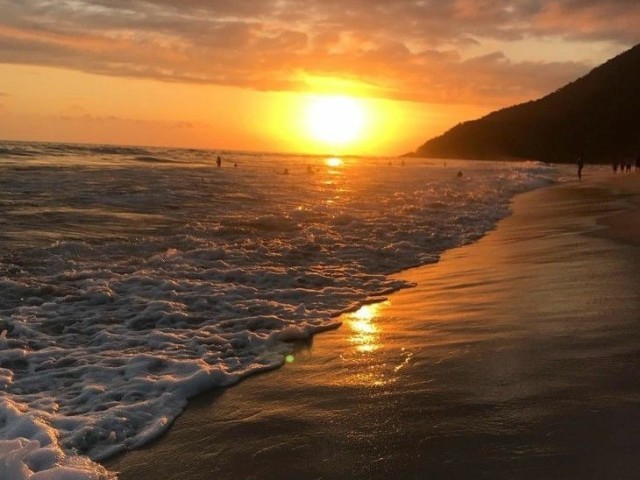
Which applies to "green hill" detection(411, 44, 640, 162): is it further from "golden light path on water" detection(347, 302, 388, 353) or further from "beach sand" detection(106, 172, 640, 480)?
"beach sand" detection(106, 172, 640, 480)

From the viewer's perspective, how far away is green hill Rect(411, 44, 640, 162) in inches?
5443

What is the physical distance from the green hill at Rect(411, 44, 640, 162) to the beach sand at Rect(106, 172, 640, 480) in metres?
131

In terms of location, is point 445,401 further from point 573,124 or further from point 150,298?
point 573,124

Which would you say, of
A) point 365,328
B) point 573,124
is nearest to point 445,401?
point 365,328

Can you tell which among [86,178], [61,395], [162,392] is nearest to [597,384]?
[162,392]

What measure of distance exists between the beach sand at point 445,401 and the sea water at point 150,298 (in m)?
0.46

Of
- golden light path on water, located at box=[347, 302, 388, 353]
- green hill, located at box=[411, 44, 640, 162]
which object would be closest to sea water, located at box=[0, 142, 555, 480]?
golden light path on water, located at box=[347, 302, 388, 353]

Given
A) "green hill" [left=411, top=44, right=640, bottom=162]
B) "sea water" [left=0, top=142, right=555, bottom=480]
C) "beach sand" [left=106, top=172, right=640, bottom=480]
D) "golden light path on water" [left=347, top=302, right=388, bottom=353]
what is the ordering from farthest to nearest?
1. "green hill" [left=411, top=44, right=640, bottom=162]
2. "golden light path on water" [left=347, top=302, right=388, bottom=353]
3. "sea water" [left=0, top=142, right=555, bottom=480]
4. "beach sand" [left=106, top=172, right=640, bottom=480]

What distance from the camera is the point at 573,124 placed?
15125cm

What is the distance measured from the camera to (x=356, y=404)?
4992 millimetres

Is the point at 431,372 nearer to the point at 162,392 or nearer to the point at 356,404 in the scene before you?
the point at 356,404

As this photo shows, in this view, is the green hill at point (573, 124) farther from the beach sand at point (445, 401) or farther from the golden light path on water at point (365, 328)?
the beach sand at point (445, 401)

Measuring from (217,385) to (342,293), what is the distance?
410 centimetres

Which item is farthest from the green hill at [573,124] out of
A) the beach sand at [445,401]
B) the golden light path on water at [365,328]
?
the beach sand at [445,401]
